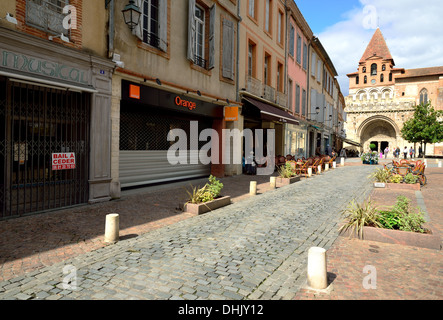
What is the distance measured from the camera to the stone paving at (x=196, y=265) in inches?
124

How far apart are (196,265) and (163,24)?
26.8 ft

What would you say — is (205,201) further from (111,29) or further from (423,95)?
(423,95)

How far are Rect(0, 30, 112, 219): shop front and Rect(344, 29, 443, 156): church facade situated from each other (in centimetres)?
5281

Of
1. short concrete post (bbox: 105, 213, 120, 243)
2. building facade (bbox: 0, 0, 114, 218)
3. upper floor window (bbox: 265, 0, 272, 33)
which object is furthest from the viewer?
upper floor window (bbox: 265, 0, 272, 33)

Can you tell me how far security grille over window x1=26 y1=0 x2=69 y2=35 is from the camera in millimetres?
6027

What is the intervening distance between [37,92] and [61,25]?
5.47 ft

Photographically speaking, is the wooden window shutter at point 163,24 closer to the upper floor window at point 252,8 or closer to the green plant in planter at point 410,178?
the upper floor window at point 252,8

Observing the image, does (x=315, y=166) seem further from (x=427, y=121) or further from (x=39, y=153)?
(x=427, y=121)

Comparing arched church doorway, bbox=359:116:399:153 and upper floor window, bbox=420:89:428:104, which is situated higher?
upper floor window, bbox=420:89:428:104

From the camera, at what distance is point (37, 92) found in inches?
260

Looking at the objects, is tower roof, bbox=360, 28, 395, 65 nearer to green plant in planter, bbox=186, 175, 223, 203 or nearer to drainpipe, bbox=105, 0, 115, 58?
green plant in planter, bbox=186, 175, 223, 203

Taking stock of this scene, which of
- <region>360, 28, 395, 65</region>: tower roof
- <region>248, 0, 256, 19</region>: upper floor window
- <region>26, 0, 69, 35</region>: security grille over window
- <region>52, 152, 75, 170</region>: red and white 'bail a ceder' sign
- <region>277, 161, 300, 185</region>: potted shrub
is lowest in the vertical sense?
<region>277, 161, 300, 185</region>: potted shrub

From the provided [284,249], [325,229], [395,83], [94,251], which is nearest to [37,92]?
[94,251]

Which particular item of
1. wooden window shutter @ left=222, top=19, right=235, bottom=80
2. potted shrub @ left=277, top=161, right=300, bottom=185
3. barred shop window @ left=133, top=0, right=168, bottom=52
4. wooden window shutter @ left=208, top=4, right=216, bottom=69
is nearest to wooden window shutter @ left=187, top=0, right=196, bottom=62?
barred shop window @ left=133, top=0, right=168, bottom=52
